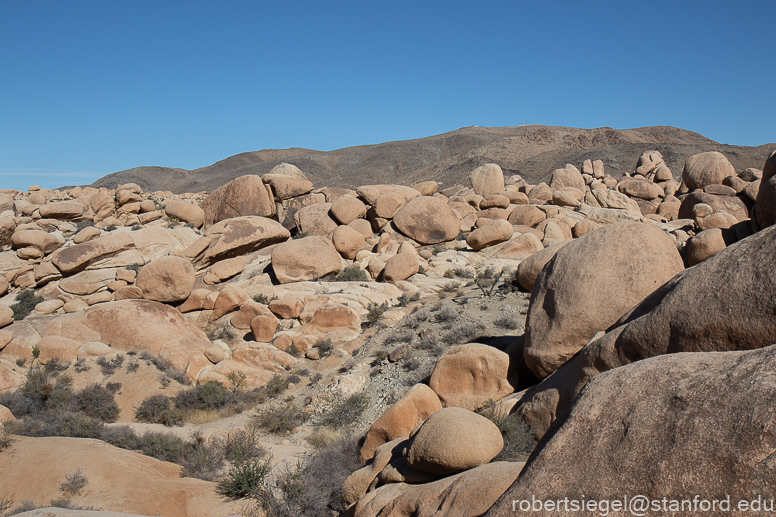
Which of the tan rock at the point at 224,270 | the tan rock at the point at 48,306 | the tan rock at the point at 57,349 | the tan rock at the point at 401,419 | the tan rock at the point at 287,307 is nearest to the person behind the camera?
the tan rock at the point at 401,419

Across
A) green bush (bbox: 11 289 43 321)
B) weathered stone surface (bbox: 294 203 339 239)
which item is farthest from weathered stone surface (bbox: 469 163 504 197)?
green bush (bbox: 11 289 43 321)

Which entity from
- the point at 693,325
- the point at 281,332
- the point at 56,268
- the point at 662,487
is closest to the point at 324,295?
the point at 281,332

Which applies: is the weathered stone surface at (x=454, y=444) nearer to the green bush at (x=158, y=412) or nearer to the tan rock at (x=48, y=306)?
the green bush at (x=158, y=412)

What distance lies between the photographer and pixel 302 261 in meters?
16.9

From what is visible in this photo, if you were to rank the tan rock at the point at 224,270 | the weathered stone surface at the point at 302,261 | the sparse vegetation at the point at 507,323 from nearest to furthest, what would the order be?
the sparse vegetation at the point at 507,323 → the weathered stone surface at the point at 302,261 → the tan rock at the point at 224,270

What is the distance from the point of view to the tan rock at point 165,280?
570 inches

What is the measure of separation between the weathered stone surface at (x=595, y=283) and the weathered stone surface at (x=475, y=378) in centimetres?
67

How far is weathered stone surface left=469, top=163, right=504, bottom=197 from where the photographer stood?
27.2 metres

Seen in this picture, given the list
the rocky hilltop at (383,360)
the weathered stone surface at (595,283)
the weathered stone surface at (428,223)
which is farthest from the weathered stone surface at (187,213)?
the weathered stone surface at (595,283)

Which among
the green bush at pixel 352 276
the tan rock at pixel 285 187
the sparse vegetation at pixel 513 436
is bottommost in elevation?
the sparse vegetation at pixel 513 436

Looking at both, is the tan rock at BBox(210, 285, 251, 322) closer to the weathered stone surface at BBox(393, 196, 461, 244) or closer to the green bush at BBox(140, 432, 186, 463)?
the green bush at BBox(140, 432, 186, 463)

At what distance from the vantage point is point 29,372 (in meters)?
10.5

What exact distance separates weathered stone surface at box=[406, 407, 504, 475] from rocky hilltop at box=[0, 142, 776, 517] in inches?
1.3

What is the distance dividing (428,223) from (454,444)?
1605 centimetres
